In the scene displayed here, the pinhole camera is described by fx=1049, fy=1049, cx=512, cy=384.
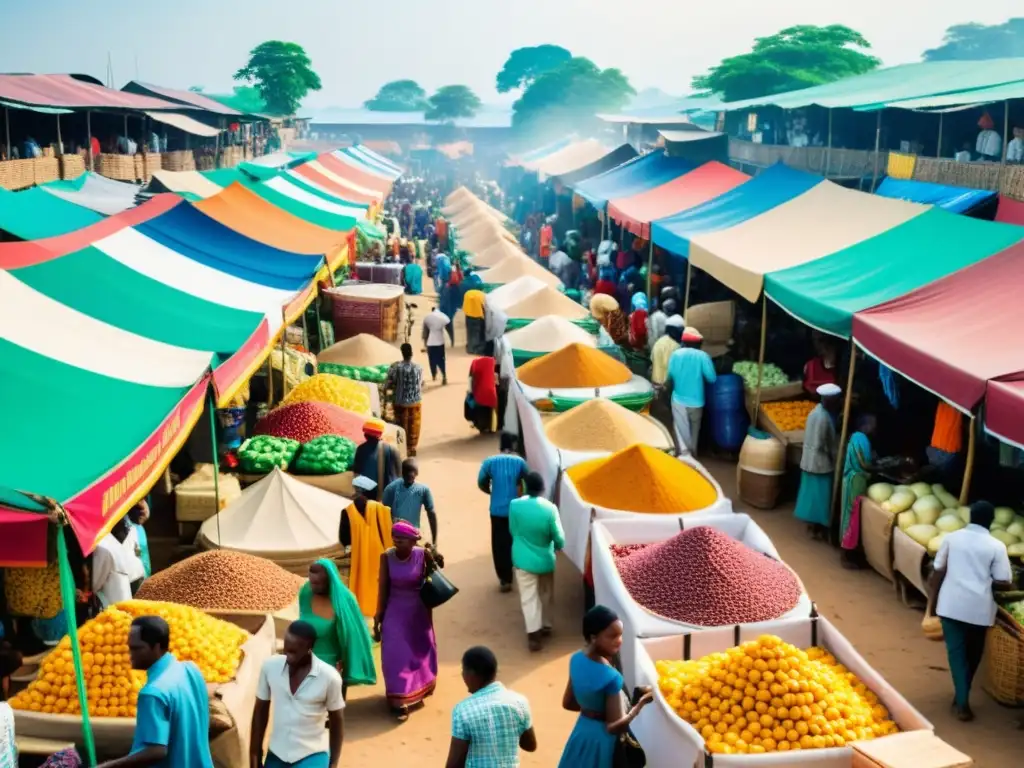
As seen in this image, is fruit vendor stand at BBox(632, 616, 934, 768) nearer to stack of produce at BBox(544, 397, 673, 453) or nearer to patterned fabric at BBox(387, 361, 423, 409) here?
stack of produce at BBox(544, 397, 673, 453)

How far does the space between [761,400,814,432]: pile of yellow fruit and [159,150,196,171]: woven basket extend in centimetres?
2259

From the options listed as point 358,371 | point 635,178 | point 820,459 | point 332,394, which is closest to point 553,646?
point 820,459

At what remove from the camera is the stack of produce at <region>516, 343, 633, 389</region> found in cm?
1089

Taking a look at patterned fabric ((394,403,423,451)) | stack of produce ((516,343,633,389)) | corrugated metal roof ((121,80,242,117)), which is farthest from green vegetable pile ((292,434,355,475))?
corrugated metal roof ((121,80,242,117))

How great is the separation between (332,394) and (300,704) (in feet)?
20.0

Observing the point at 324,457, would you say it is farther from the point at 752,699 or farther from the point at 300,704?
the point at 752,699

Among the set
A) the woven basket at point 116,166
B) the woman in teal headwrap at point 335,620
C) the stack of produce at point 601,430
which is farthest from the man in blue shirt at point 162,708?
the woven basket at point 116,166

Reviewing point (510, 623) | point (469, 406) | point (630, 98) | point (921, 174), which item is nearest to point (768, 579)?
point (510, 623)

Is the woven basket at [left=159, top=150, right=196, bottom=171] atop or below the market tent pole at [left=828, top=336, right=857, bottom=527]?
atop

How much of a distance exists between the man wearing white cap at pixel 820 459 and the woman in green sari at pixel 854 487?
0.98 ft

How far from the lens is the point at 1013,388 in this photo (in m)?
6.05

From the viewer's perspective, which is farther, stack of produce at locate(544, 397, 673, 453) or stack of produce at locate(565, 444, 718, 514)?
stack of produce at locate(544, 397, 673, 453)

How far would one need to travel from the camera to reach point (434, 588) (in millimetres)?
5875

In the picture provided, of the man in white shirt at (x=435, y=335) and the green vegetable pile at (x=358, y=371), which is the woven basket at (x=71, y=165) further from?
the green vegetable pile at (x=358, y=371)
